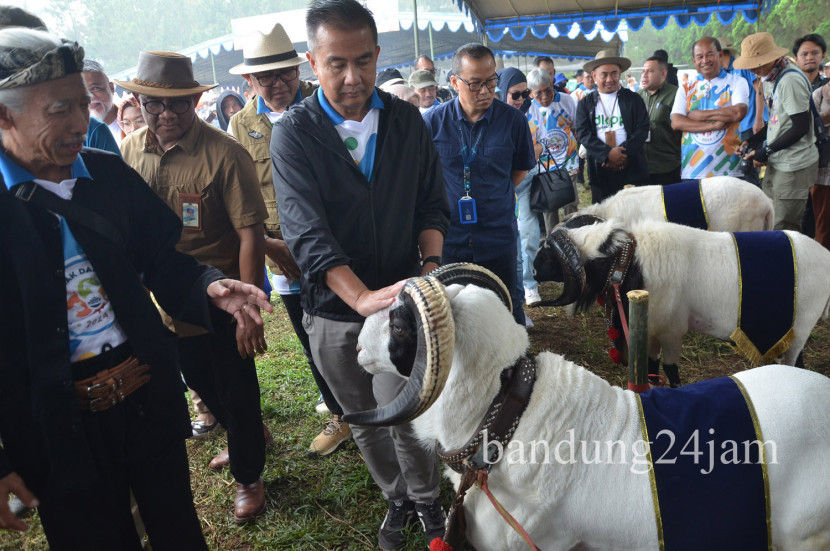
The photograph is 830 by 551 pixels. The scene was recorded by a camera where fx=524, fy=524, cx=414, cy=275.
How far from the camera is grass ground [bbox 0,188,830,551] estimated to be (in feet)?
9.66

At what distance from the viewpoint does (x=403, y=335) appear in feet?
5.97

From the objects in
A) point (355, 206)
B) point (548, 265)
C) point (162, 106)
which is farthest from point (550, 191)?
point (162, 106)

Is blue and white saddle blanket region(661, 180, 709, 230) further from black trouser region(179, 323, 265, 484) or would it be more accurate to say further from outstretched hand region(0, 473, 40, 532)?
outstretched hand region(0, 473, 40, 532)

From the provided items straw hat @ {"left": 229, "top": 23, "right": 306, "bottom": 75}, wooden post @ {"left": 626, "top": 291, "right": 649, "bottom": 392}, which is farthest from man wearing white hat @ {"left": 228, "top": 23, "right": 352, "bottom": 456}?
wooden post @ {"left": 626, "top": 291, "right": 649, "bottom": 392}

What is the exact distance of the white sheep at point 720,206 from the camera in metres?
4.69

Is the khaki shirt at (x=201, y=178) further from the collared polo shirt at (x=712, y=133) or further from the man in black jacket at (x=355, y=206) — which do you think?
the collared polo shirt at (x=712, y=133)

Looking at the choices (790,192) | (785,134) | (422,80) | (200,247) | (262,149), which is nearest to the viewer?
(200,247)

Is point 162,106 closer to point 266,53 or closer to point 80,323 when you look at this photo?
point 266,53

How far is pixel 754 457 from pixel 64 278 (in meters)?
2.41

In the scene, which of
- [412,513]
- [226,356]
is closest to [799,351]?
[412,513]

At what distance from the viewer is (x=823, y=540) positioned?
1896 mm

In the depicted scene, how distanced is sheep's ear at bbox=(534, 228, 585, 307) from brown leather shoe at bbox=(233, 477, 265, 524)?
2.24 meters

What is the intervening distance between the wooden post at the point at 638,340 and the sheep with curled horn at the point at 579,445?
627 mm

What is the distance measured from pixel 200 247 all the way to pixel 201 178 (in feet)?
1.32
